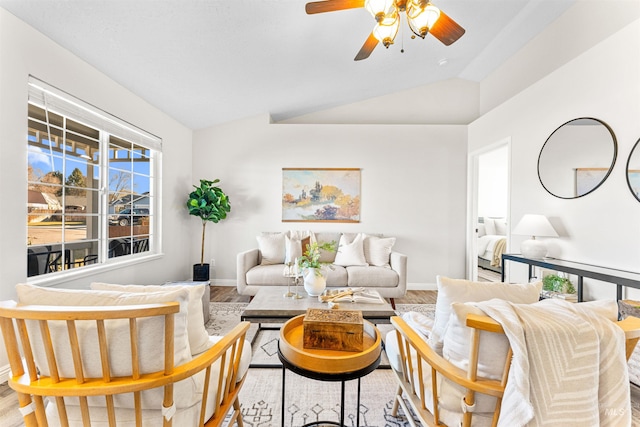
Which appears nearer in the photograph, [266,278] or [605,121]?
[605,121]

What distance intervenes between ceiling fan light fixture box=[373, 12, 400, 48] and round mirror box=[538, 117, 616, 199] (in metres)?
2.07

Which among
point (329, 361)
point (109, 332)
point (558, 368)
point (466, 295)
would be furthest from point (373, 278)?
point (109, 332)

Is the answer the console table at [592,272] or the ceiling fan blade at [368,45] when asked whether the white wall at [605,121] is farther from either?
the ceiling fan blade at [368,45]

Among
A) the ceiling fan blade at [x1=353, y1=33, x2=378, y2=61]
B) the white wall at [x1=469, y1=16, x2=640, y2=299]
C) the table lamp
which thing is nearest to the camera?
the ceiling fan blade at [x1=353, y1=33, x2=378, y2=61]

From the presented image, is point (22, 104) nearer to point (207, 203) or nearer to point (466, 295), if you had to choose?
point (207, 203)

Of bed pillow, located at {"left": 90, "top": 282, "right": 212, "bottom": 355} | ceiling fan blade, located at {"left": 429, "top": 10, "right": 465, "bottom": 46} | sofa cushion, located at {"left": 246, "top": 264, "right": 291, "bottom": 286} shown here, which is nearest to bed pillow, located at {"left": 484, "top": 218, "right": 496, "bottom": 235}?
sofa cushion, located at {"left": 246, "top": 264, "right": 291, "bottom": 286}

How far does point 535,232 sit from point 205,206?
3932 mm

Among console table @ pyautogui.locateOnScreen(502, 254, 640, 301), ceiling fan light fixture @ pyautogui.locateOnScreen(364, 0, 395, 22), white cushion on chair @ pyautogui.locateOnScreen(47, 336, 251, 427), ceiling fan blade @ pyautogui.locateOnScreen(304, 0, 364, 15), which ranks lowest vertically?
white cushion on chair @ pyautogui.locateOnScreen(47, 336, 251, 427)

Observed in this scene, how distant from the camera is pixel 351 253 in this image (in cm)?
368

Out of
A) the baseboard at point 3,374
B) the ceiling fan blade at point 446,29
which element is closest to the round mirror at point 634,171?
the ceiling fan blade at point 446,29

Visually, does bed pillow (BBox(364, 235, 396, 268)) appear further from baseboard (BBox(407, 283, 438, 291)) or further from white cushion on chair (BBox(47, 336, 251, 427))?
white cushion on chair (BBox(47, 336, 251, 427))

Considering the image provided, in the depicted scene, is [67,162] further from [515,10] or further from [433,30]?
[515,10]

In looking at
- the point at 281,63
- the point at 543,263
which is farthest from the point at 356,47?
the point at 543,263

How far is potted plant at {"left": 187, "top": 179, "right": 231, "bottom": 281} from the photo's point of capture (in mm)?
3815
